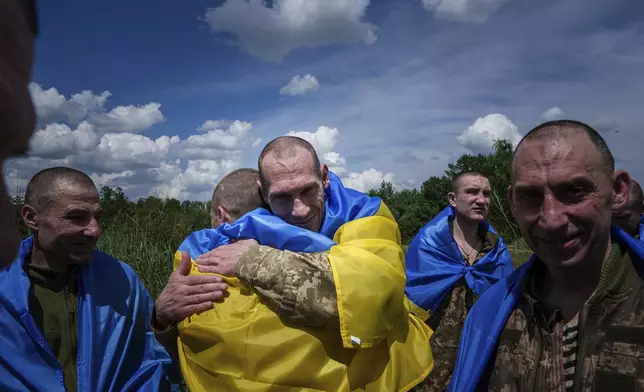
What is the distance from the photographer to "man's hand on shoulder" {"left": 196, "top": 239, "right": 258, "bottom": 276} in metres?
2.23

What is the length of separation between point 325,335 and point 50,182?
7.43 ft

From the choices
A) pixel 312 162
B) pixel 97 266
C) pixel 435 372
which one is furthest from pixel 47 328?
pixel 435 372

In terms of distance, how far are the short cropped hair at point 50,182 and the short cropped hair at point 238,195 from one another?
1.04 metres

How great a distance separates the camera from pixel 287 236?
2275 millimetres

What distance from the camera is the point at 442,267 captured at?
5523 millimetres

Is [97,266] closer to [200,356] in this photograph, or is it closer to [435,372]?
[200,356]

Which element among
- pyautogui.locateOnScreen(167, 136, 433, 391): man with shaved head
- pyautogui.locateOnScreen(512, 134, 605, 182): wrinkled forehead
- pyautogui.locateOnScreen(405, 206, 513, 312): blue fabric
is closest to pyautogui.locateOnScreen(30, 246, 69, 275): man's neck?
pyautogui.locateOnScreen(167, 136, 433, 391): man with shaved head

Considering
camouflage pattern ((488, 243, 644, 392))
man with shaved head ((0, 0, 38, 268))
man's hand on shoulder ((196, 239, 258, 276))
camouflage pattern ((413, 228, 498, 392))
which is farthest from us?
camouflage pattern ((413, 228, 498, 392))

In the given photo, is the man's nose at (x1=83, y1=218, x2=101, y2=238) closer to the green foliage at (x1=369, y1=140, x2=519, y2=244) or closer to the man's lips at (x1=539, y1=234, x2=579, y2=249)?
the man's lips at (x1=539, y1=234, x2=579, y2=249)

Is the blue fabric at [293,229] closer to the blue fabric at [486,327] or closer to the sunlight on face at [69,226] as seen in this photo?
the blue fabric at [486,327]

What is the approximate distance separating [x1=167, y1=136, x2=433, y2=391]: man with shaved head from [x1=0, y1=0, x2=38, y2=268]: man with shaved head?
4.55 ft

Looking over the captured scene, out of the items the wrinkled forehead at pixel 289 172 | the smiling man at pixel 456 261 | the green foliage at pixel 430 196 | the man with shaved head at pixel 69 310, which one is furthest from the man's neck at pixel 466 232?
the green foliage at pixel 430 196

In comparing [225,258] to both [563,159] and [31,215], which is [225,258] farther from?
[31,215]

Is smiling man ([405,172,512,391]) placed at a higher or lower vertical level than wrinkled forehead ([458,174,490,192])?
lower
